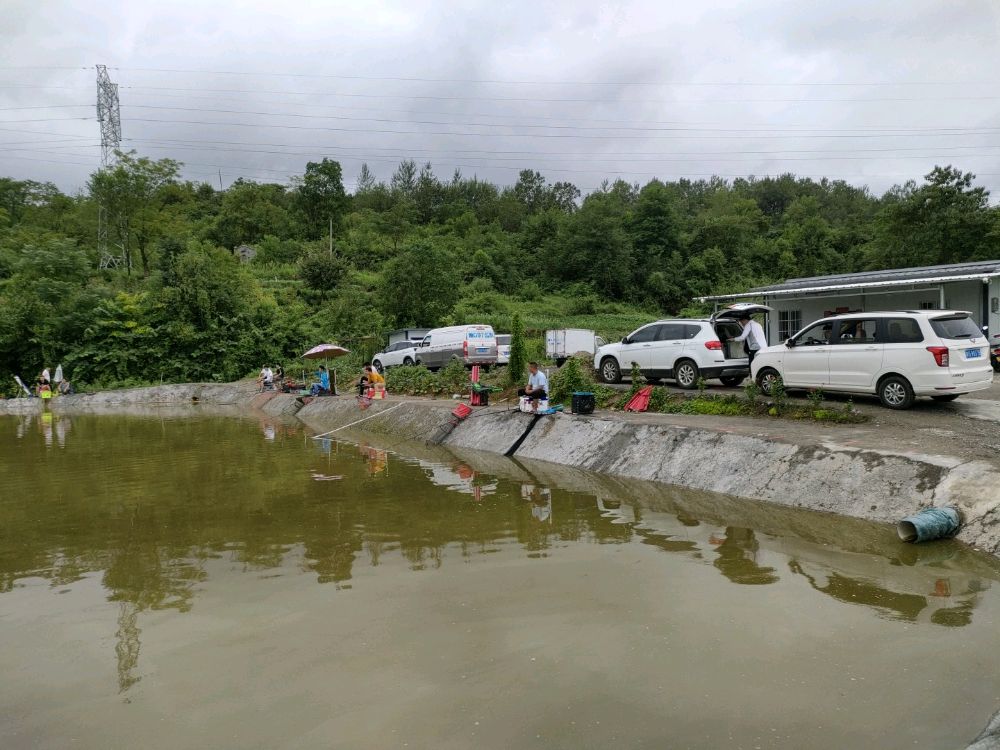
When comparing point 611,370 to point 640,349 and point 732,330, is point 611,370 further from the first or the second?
point 732,330

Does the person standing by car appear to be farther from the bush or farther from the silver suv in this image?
the bush

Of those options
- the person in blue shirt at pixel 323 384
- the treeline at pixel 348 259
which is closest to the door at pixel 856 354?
the person in blue shirt at pixel 323 384

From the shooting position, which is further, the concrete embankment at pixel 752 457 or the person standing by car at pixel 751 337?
the person standing by car at pixel 751 337

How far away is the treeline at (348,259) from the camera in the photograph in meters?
33.4

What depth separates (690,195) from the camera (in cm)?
9581

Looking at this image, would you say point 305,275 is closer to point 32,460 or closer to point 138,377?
point 138,377

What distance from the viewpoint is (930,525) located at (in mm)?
7121

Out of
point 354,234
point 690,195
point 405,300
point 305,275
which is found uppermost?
point 690,195

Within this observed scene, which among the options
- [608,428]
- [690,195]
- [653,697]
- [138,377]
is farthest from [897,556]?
[690,195]

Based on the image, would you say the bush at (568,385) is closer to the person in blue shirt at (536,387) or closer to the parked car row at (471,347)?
the person in blue shirt at (536,387)

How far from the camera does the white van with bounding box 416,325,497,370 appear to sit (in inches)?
950

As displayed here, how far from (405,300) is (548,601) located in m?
29.9

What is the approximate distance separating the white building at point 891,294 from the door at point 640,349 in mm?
7290

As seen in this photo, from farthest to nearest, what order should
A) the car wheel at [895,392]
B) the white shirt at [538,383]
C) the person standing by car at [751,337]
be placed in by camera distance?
the person standing by car at [751,337]
the white shirt at [538,383]
the car wheel at [895,392]
